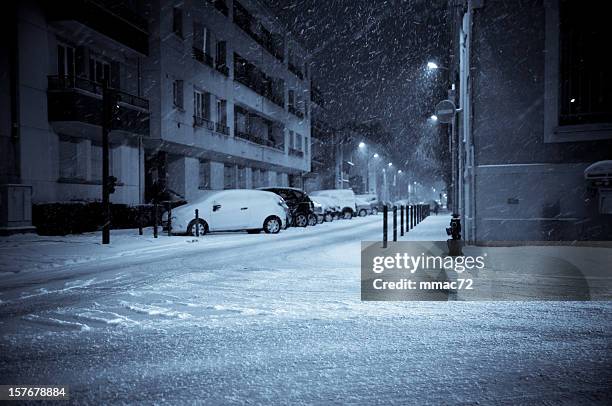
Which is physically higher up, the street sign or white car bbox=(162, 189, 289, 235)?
the street sign

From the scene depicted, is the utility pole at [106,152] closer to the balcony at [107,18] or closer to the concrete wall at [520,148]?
the balcony at [107,18]

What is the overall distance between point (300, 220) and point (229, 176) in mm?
14084

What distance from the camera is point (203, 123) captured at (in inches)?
1157

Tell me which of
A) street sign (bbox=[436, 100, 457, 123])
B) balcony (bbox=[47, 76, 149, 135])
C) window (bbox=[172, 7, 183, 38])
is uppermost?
window (bbox=[172, 7, 183, 38])

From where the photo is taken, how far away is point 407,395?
3.31 metres

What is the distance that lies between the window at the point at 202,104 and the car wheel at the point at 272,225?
12.5 meters

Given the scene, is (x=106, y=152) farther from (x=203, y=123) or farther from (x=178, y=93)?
(x=203, y=123)

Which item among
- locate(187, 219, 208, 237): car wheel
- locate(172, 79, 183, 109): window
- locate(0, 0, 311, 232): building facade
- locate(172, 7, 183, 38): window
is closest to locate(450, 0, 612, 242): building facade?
locate(187, 219, 208, 237): car wheel

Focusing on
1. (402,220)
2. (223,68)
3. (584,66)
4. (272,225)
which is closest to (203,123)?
(223,68)

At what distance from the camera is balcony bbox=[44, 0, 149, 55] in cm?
1880

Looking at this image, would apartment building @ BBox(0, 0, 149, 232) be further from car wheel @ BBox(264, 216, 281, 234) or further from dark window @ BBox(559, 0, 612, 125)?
dark window @ BBox(559, 0, 612, 125)

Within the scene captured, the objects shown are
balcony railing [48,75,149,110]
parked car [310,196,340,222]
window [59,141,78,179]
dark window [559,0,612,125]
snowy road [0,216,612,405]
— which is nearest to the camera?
snowy road [0,216,612,405]

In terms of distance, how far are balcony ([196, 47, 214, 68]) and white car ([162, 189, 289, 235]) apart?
12521 mm

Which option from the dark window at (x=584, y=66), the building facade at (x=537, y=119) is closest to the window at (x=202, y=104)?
the building facade at (x=537, y=119)
